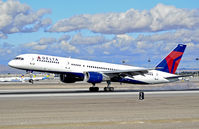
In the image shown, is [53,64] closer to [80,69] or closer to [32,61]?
[32,61]

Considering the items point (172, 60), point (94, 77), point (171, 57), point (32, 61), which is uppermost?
point (171, 57)

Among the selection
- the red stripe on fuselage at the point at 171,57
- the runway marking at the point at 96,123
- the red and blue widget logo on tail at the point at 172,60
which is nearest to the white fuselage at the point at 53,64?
the red and blue widget logo on tail at the point at 172,60

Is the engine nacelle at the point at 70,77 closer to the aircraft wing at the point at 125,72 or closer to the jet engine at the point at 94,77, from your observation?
the jet engine at the point at 94,77

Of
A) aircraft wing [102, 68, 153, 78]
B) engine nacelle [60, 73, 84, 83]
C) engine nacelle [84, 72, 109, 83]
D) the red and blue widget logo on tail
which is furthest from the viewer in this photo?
the red and blue widget logo on tail

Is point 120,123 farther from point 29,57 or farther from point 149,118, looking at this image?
point 29,57

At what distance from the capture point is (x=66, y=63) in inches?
1930

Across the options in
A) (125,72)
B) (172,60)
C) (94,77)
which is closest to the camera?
(94,77)

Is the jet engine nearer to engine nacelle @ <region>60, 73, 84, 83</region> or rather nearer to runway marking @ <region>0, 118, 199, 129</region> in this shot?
engine nacelle @ <region>60, 73, 84, 83</region>

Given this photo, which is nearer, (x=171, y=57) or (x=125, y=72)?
(x=125, y=72)

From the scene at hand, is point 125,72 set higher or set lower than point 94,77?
higher

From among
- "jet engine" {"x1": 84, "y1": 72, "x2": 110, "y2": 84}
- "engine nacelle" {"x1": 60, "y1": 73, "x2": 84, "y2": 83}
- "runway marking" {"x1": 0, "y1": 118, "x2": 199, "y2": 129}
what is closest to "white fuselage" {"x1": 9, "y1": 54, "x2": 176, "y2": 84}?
"engine nacelle" {"x1": 60, "y1": 73, "x2": 84, "y2": 83}

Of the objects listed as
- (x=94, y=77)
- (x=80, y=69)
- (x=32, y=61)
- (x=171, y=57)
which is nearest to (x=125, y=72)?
(x=94, y=77)

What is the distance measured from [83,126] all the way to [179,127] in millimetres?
4846

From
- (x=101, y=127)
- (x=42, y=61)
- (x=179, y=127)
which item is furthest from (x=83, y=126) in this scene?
(x=42, y=61)
